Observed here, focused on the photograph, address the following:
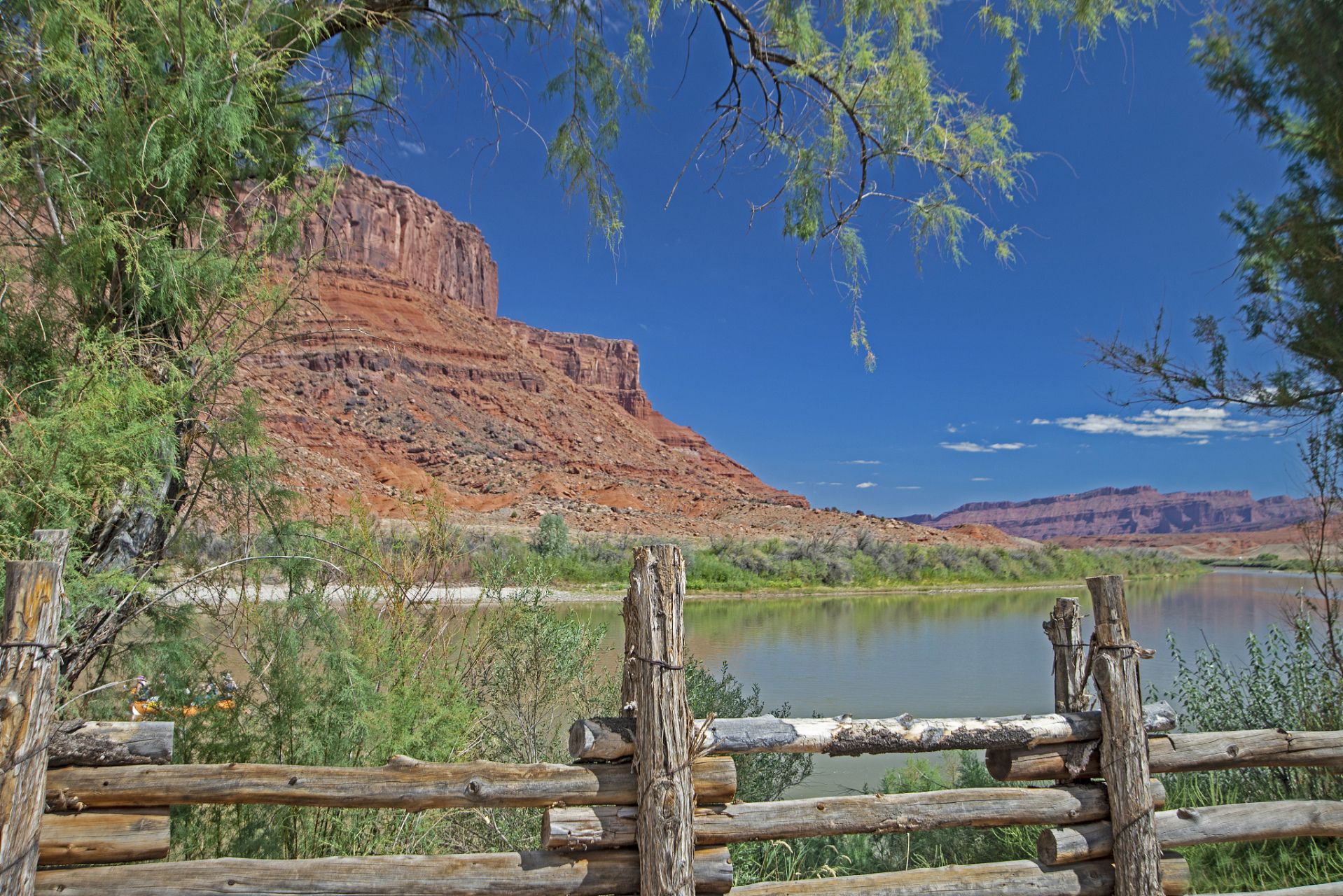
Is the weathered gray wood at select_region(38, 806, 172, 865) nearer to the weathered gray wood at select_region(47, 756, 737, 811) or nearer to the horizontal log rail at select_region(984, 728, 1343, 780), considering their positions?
the weathered gray wood at select_region(47, 756, 737, 811)

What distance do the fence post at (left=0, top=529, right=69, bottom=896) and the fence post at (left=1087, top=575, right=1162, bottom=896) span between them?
308 cm

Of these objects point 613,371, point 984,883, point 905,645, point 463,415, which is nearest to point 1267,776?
point 984,883

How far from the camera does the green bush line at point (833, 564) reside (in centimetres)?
2034

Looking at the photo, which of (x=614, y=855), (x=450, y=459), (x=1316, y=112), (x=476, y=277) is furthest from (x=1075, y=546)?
(x=476, y=277)

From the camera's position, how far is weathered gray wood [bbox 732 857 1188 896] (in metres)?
2.39

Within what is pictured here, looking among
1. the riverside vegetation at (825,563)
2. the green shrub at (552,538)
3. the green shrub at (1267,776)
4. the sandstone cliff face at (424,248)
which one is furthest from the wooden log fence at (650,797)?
the sandstone cliff face at (424,248)

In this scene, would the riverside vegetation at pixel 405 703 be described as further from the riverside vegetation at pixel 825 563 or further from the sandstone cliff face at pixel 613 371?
the sandstone cliff face at pixel 613 371

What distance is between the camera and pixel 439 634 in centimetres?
371

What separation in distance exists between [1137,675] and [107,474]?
11.9 feet

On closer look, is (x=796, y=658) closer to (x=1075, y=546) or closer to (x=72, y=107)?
(x=72, y=107)

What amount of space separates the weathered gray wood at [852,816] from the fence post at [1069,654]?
30 centimetres

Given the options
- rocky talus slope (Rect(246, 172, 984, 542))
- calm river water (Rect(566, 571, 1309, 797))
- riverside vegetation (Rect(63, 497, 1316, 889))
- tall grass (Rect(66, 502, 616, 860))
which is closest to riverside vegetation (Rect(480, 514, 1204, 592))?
calm river water (Rect(566, 571, 1309, 797))

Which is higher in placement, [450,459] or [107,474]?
[450,459]

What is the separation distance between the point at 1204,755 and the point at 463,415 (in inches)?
1588
